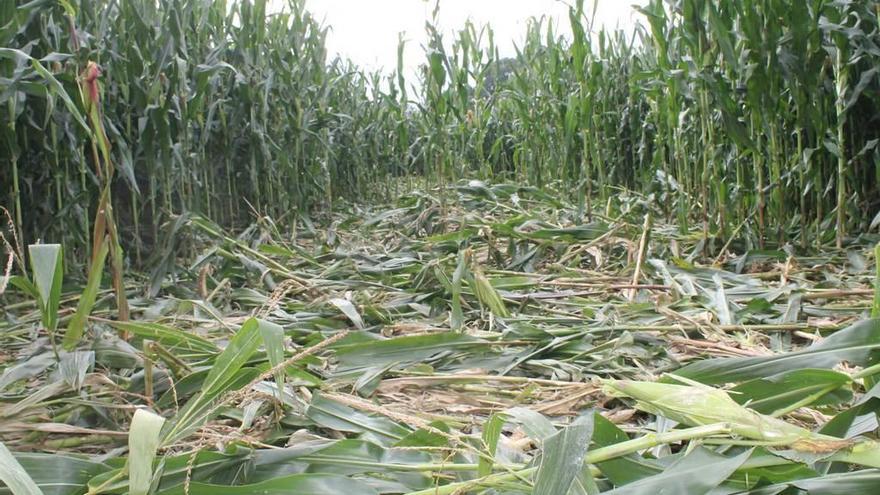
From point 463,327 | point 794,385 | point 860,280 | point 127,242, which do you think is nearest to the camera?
point 794,385

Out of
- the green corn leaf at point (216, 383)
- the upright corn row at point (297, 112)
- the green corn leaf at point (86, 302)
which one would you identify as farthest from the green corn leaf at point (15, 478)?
the upright corn row at point (297, 112)

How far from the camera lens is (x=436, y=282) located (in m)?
3.15

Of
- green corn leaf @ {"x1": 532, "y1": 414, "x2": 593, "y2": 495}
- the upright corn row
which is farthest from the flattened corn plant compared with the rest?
the upright corn row

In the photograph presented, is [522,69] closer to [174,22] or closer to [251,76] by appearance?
[251,76]

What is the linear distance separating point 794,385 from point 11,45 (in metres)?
3.52

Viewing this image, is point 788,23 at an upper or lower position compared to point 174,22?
lower

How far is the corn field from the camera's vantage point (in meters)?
1.23

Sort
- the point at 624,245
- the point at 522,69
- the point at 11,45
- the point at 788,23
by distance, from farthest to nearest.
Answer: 1. the point at 522,69
2. the point at 624,245
3. the point at 788,23
4. the point at 11,45

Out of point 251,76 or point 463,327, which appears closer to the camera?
point 463,327

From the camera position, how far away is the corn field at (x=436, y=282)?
1.23 meters

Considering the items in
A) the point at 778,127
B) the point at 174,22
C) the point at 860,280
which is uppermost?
the point at 174,22

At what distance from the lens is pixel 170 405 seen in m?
1.74

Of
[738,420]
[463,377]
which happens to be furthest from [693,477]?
[463,377]

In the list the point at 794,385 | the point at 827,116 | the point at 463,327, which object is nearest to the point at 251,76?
the point at 463,327
